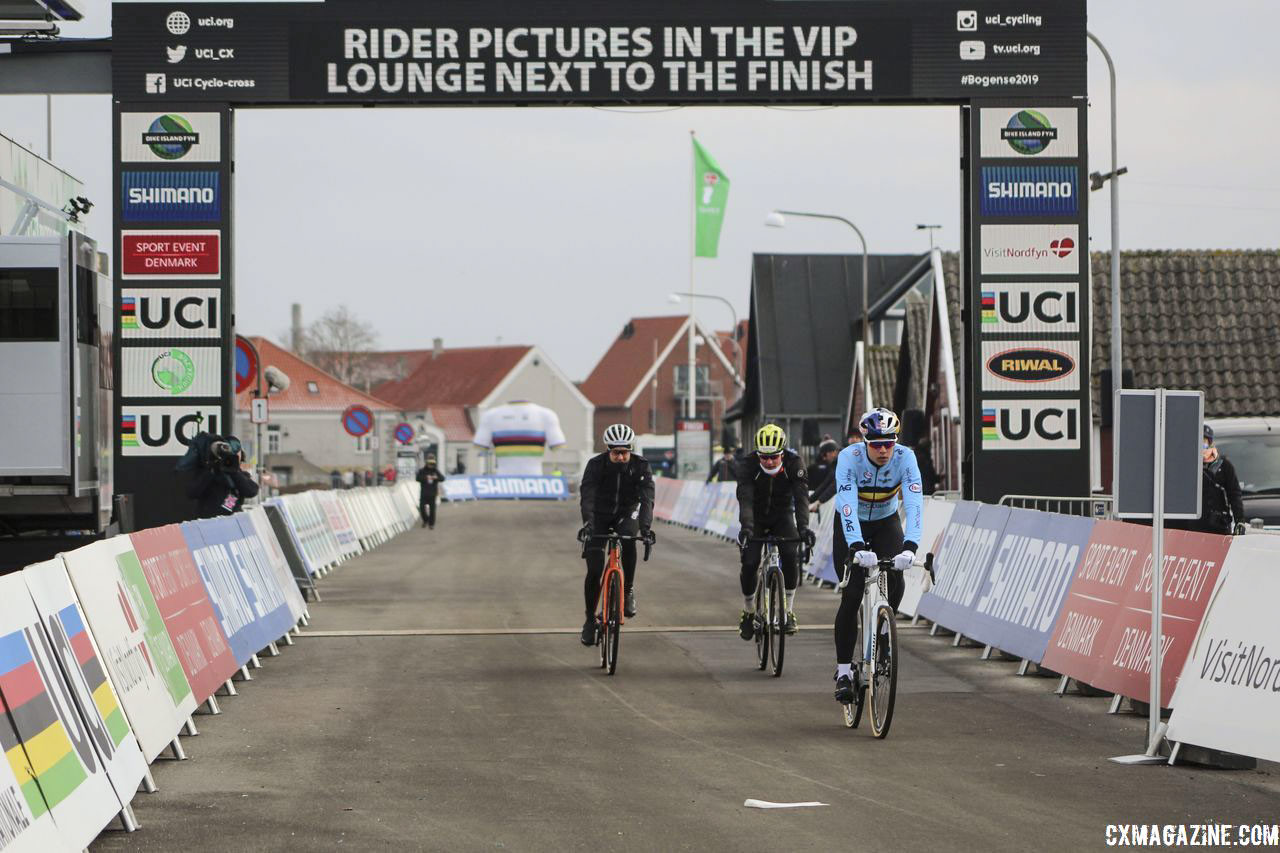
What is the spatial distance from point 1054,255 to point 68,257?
10.8m

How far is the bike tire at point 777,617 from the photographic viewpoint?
13345mm

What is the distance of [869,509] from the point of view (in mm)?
10703

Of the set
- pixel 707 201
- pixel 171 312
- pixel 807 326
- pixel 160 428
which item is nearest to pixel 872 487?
pixel 160 428

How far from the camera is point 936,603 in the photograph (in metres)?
16.8

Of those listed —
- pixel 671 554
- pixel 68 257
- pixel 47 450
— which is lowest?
pixel 671 554

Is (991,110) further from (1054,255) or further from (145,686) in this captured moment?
(145,686)

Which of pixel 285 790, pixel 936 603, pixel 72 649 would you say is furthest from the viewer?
pixel 936 603

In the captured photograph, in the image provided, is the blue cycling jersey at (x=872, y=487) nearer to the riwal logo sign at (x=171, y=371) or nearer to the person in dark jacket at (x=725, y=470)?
the riwal logo sign at (x=171, y=371)

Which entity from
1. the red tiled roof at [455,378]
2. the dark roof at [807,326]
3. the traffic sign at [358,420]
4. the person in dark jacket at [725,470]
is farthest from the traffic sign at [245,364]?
the red tiled roof at [455,378]

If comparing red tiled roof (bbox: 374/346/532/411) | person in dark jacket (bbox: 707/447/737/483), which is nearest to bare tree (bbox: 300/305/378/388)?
red tiled roof (bbox: 374/346/532/411)

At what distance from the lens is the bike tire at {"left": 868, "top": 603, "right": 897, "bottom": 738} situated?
392 inches

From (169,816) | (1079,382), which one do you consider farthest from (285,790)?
(1079,382)

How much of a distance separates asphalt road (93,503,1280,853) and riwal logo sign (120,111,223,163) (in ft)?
19.5

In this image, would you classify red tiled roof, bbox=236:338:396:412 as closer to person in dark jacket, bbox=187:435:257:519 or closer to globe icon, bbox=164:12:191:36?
globe icon, bbox=164:12:191:36
